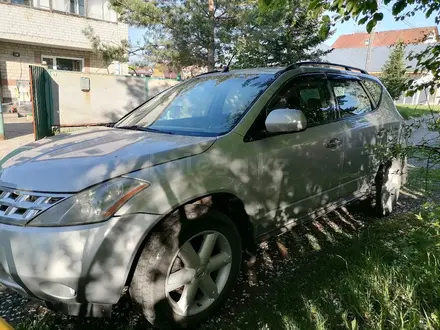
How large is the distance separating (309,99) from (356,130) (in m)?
0.72

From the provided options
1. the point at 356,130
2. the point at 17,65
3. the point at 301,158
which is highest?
the point at 17,65

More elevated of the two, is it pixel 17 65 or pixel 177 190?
pixel 17 65

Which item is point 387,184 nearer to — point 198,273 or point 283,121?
point 283,121

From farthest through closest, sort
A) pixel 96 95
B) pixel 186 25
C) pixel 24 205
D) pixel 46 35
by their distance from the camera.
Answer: pixel 46 35, pixel 186 25, pixel 96 95, pixel 24 205

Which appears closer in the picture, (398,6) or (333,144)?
(398,6)

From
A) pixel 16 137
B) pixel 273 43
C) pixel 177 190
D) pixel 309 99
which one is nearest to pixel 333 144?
pixel 309 99

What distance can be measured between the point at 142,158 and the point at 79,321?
4.08 feet

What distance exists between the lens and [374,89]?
438 cm

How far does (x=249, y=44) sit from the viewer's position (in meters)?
13.1

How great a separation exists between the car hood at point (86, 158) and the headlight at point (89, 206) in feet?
0.19

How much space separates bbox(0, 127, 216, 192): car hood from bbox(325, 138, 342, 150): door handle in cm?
134

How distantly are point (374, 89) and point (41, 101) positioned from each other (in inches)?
331

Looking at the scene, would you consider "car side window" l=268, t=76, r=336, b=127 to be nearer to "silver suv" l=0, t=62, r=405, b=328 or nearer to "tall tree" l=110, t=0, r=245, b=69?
"silver suv" l=0, t=62, r=405, b=328

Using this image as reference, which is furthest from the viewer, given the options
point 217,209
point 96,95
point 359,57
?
point 359,57
